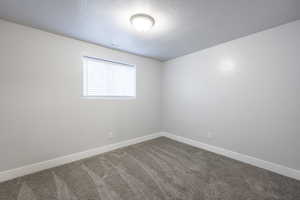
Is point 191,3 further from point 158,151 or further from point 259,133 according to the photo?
point 158,151

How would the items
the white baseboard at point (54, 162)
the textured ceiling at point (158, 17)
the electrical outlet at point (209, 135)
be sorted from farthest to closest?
the electrical outlet at point (209, 135) → the white baseboard at point (54, 162) → the textured ceiling at point (158, 17)

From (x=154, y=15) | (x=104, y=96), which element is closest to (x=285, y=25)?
(x=154, y=15)

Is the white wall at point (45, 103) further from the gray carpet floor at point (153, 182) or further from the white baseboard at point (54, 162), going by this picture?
the gray carpet floor at point (153, 182)

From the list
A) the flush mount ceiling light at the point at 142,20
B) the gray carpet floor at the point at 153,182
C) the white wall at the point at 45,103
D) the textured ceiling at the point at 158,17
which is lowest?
the gray carpet floor at the point at 153,182

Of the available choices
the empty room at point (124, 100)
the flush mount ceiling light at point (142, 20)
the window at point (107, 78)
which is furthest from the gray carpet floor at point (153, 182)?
the flush mount ceiling light at point (142, 20)

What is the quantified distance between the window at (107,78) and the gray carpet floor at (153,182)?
1397 millimetres

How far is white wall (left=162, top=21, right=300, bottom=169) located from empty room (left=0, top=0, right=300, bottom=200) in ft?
0.05

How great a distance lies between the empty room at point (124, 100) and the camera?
5.25ft

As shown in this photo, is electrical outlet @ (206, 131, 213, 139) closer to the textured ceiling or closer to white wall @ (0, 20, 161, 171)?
the textured ceiling

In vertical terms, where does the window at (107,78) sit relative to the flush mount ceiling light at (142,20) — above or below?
below

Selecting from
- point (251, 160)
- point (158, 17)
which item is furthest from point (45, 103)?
point (251, 160)

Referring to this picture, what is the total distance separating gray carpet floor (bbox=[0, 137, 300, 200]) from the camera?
1.53 m

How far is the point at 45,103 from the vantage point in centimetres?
208

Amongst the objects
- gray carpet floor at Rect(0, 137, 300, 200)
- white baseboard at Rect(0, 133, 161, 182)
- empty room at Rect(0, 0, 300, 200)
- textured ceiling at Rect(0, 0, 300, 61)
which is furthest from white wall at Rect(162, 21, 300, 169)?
white baseboard at Rect(0, 133, 161, 182)
